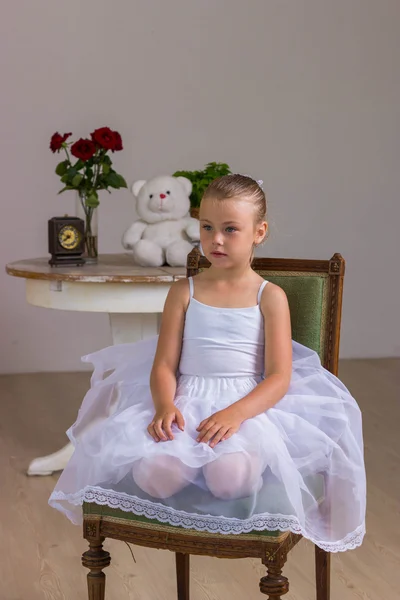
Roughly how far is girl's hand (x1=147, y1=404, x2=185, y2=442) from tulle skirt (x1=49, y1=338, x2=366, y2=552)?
17 millimetres

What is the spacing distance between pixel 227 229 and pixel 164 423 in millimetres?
397

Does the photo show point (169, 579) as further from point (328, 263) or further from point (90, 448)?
point (328, 263)

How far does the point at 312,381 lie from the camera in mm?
1781

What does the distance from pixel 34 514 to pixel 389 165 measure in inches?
131

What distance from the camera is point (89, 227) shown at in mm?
3225

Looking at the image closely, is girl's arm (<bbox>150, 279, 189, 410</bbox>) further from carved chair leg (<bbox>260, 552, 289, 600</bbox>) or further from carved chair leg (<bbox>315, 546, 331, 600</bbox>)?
carved chair leg (<bbox>315, 546, 331, 600</bbox>)

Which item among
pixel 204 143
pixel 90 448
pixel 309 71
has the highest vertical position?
pixel 309 71

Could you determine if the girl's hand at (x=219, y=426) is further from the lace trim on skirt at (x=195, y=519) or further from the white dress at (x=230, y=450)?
the lace trim on skirt at (x=195, y=519)

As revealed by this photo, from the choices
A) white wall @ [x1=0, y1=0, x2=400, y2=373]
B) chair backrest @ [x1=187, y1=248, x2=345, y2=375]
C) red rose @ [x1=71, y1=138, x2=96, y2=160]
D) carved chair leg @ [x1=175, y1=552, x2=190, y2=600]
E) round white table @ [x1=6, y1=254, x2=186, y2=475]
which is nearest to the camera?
chair backrest @ [x1=187, y1=248, x2=345, y2=375]

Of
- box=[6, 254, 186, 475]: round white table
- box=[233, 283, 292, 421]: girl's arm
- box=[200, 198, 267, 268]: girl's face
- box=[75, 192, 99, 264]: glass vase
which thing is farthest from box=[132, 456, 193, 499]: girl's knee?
box=[75, 192, 99, 264]: glass vase

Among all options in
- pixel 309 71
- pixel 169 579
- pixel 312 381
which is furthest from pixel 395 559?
pixel 309 71

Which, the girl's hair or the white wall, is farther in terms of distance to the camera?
the white wall

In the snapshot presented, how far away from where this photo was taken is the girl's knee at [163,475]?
5.12 ft

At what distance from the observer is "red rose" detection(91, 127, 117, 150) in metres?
3.14
